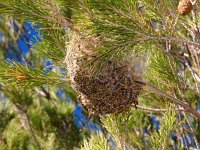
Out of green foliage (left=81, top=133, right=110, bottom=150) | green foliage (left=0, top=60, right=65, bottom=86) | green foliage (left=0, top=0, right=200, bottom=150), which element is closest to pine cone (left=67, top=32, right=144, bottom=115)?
green foliage (left=0, top=0, right=200, bottom=150)

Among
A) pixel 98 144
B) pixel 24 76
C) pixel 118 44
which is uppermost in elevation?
pixel 118 44

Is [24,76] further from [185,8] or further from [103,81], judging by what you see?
[185,8]

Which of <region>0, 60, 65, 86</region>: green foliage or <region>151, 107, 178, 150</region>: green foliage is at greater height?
<region>0, 60, 65, 86</region>: green foliage

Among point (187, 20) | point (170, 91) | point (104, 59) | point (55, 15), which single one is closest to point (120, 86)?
point (104, 59)

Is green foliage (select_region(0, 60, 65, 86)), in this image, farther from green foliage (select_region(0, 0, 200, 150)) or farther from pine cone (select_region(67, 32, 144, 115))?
pine cone (select_region(67, 32, 144, 115))

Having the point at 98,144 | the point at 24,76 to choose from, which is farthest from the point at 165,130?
the point at 24,76

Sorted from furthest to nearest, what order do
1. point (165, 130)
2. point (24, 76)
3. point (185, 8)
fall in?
point (165, 130) → point (24, 76) → point (185, 8)

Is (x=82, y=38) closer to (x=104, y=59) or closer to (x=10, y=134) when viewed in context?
(x=104, y=59)

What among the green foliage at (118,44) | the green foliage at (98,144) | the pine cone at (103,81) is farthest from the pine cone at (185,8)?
the green foliage at (98,144)
